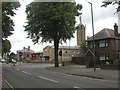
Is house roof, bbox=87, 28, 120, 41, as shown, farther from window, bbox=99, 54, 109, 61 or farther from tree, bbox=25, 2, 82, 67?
tree, bbox=25, 2, 82, 67

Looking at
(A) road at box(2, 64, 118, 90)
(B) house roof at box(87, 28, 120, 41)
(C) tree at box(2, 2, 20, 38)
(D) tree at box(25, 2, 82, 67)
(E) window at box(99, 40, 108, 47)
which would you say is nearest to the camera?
(A) road at box(2, 64, 118, 90)

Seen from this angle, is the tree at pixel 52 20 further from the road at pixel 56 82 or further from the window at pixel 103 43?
the road at pixel 56 82

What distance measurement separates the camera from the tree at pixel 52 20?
56.3 metres

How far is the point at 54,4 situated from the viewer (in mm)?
57406

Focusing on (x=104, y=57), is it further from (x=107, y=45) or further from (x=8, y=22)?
(x=8, y=22)

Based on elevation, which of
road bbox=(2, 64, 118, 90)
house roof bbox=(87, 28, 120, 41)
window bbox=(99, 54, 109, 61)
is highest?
house roof bbox=(87, 28, 120, 41)

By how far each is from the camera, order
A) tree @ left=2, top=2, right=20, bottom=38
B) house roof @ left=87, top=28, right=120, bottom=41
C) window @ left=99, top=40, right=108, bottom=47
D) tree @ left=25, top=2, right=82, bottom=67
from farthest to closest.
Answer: window @ left=99, top=40, right=108, bottom=47, house roof @ left=87, top=28, right=120, bottom=41, tree @ left=25, top=2, right=82, bottom=67, tree @ left=2, top=2, right=20, bottom=38

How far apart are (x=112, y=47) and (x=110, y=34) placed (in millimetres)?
2804

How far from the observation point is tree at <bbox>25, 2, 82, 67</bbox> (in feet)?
185

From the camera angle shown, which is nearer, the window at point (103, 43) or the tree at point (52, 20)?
the tree at point (52, 20)

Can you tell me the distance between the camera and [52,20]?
187 ft

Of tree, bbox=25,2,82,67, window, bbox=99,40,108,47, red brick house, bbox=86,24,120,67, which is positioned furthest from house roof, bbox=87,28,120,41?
tree, bbox=25,2,82,67

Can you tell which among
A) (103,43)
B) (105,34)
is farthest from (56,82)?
(103,43)

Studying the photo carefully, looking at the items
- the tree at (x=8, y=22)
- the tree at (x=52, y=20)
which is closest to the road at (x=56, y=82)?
the tree at (x=8, y=22)
